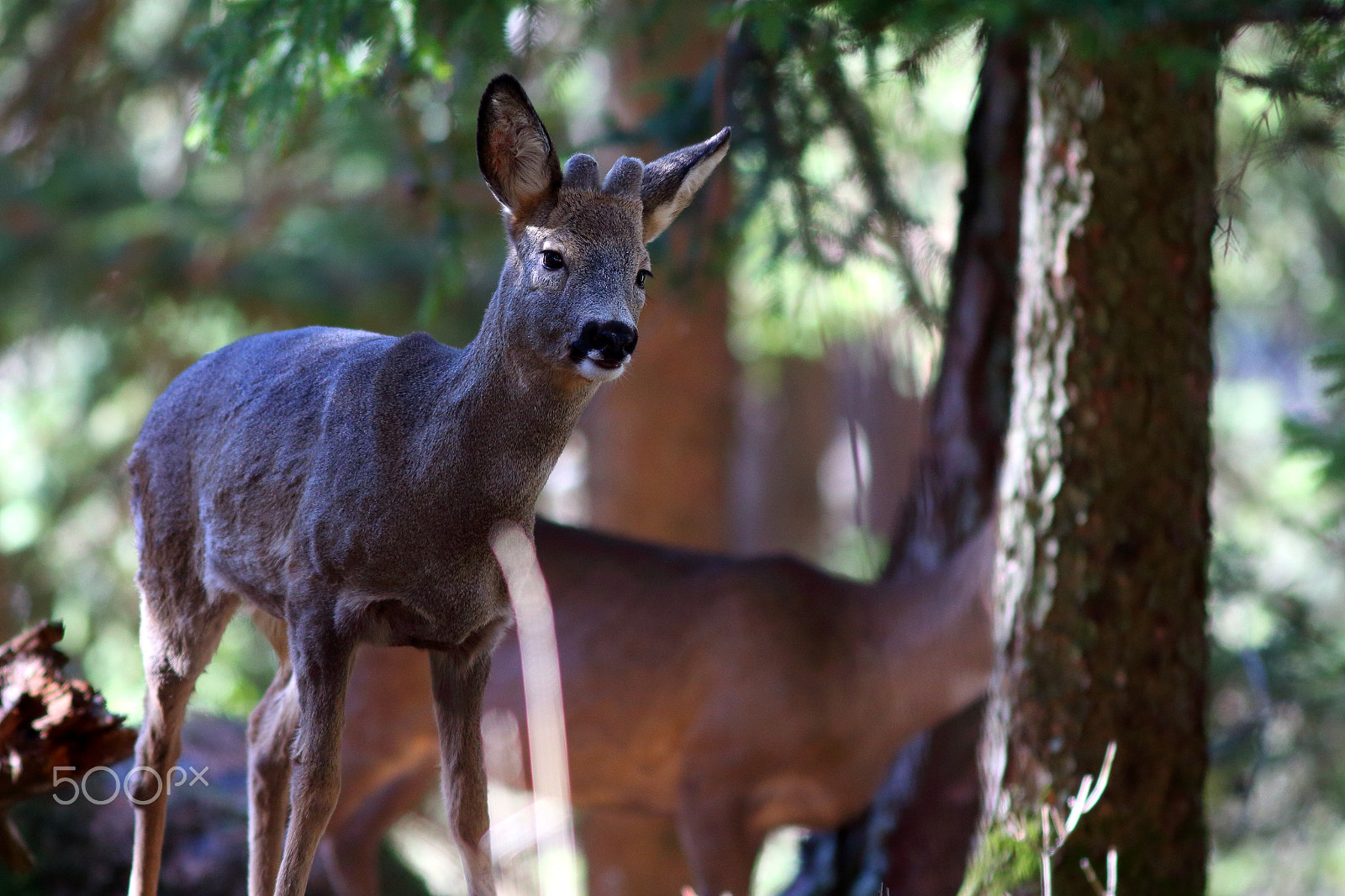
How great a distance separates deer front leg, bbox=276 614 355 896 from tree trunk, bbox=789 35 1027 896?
465 cm

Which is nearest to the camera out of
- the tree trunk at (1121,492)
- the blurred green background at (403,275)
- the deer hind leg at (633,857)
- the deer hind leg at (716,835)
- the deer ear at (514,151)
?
the deer ear at (514,151)

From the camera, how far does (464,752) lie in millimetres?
3293

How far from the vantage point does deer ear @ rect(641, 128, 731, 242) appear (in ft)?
10.4

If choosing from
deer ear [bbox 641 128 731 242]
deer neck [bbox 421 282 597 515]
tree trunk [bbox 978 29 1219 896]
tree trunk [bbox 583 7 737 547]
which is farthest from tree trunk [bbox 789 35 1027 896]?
deer neck [bbox 421 282 597 515]

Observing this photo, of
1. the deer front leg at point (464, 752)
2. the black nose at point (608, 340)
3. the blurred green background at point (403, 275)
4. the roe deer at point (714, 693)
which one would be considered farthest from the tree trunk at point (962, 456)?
the black nose at point (608, 340)

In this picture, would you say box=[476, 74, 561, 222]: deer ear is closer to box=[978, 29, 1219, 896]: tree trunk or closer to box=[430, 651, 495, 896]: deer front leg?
box=[430, 651, 495, 896]: deer front leg

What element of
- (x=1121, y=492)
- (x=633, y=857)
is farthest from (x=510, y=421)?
(x=633, y=857)

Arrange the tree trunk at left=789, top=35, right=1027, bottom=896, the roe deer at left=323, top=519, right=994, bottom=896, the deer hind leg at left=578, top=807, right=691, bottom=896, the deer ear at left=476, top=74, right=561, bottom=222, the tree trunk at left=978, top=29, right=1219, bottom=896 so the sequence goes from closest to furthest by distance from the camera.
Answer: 1. the deer ear at left=476, top=74, right=561, bottom=222
2. the tree trunk at left=978, top=29, right=1219, bottom=896
3. the roe deer at left=323, top=519, right=994, bottom=896
4. the tree trunk at left=789, top=35, right=1027, bottom=896
5. the deer hind leg at left=578, top=807, right=691, bottom=896

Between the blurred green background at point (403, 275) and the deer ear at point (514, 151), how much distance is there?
2.94 m

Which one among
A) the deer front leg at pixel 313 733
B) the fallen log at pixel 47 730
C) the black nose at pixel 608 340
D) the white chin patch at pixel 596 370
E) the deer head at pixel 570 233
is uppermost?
the deer head at pixel 570 233

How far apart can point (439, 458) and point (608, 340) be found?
0.53 metres

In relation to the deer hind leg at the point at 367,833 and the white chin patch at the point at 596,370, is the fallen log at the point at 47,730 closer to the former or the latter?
the white chin patch at the point at 596,370

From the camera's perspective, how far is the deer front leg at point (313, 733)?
3.09 metres

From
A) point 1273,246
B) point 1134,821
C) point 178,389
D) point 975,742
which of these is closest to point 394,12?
point 178,389
